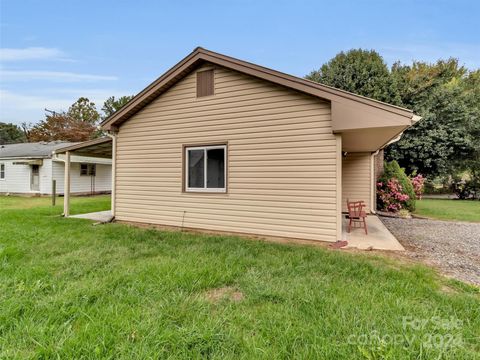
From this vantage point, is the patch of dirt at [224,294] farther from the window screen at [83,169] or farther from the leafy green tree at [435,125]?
the leafy green tree at [435,125]

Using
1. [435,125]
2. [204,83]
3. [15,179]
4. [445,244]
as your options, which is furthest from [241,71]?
[15,179]

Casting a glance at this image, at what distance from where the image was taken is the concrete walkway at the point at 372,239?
16.9 ft

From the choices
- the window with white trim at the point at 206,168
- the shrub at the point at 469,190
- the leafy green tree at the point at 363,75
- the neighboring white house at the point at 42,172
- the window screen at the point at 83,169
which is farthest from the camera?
the shrub at the point at 469,190

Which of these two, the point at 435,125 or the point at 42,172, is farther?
the point at 435,125

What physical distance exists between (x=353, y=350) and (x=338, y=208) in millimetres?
3402

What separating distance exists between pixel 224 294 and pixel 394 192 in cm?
955

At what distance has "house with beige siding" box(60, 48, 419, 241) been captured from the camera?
5188mm

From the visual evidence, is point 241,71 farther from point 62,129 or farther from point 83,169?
point 62,129

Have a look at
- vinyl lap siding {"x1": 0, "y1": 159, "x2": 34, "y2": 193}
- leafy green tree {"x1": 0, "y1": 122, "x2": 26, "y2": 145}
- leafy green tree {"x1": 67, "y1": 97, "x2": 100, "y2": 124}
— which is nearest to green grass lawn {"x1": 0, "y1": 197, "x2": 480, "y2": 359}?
vinyl lap siding {"x1": 0, "y1": 159, "x2": 34, "y2": 193}

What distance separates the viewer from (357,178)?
9609mm

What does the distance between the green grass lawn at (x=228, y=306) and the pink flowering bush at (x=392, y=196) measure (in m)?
6.72

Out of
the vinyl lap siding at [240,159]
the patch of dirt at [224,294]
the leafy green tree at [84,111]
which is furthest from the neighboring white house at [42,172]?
the leafy green tree at [84,111]

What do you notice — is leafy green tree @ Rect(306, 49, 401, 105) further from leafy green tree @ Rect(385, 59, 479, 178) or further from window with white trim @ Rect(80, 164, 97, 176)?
window with white trim @ Rect(80, 164, 97, 176)

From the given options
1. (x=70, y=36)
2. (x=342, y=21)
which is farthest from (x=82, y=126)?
(x=342, y=21)
